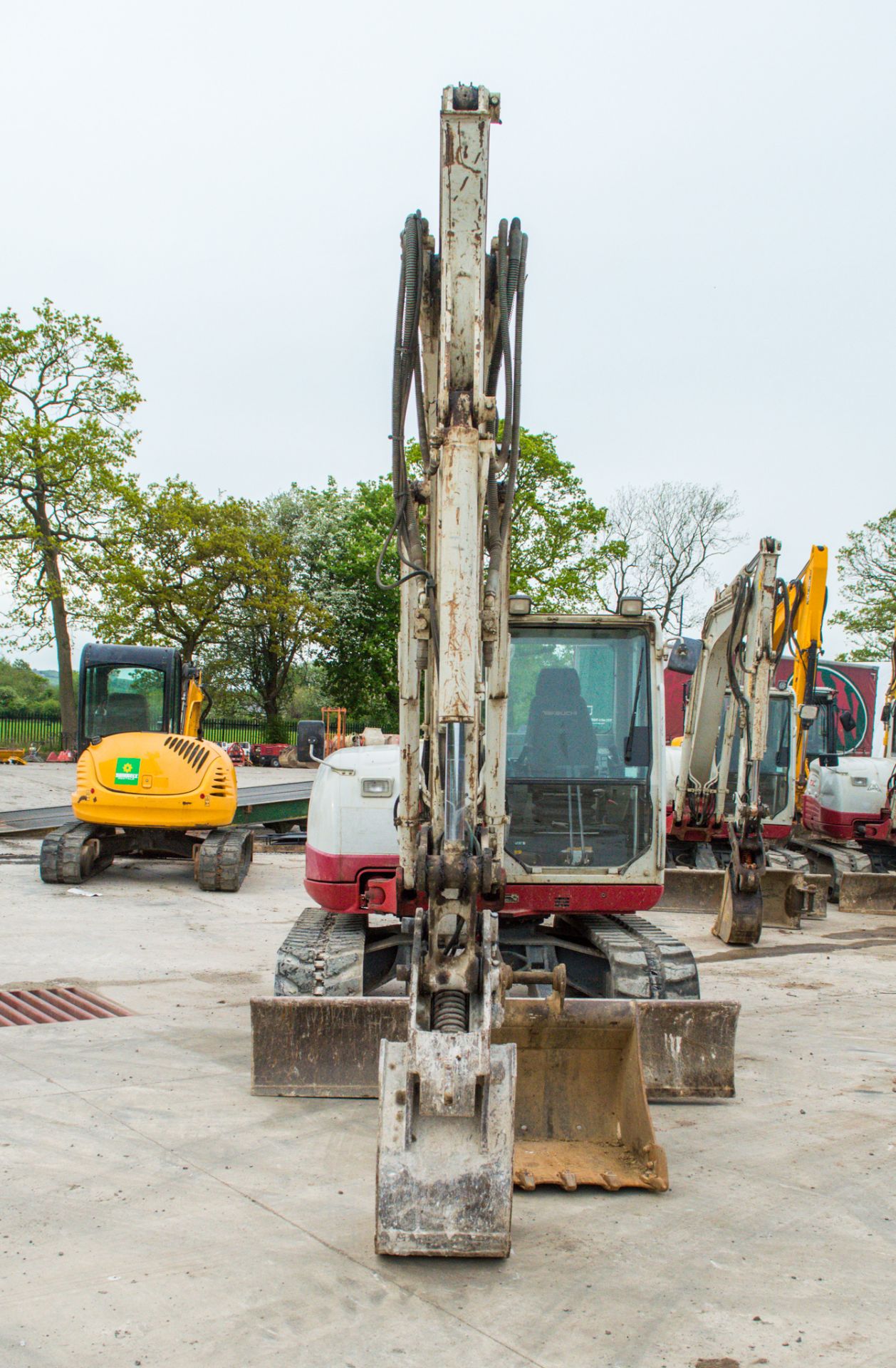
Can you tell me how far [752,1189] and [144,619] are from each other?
35.6m

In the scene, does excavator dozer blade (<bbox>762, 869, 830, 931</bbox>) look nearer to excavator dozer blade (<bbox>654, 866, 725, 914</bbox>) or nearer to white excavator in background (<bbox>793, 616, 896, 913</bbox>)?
excavator dozer blade (<bbox>654, 866, 725, 914</bbox>)

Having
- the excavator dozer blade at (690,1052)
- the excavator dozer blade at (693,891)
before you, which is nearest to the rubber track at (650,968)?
the excavator dozer blade at (690,1052)

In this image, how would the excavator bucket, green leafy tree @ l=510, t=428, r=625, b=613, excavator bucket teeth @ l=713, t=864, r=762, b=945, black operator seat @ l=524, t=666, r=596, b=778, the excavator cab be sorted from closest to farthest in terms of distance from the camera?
the excavator cab, black operator seat @ l=524, t=666, r=596, b=778, excavator bucket teeth @ l=713, t=864, r=762, b=945, the excavator bucket, green leafy tree @ l=510, t=428, r=625, b=613

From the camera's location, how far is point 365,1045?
5.82 m

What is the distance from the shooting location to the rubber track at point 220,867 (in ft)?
42.7

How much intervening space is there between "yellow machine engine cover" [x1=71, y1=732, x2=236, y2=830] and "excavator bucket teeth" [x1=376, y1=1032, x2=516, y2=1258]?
931cm

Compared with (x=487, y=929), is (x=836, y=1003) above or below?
below

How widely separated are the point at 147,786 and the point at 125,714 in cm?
150

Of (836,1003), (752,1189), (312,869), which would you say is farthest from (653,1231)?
(836,1003)

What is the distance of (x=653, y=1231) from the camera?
14.1 feet

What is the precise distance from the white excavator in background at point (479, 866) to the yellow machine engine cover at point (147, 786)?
6.21 m

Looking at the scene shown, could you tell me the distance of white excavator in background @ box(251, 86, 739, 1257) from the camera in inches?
160

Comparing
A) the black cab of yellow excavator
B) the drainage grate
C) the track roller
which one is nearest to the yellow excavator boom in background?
the black cab of yellow excavator

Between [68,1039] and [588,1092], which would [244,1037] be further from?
[588,1092]
